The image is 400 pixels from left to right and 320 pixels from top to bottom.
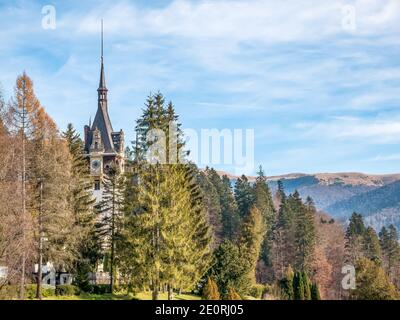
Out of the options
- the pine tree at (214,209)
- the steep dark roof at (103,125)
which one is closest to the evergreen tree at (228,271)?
the steep dark roof at (103,125)

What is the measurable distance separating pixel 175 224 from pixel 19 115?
13.2 meters

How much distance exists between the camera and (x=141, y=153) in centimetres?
4488

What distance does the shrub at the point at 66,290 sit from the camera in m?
45.5

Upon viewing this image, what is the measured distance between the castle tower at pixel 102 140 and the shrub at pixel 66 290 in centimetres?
4045

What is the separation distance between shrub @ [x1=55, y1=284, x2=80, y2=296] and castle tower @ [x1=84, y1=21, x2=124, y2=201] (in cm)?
4045

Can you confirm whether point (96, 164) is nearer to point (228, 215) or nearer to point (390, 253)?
point (228, 215)

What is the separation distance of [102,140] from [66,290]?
4574 cm

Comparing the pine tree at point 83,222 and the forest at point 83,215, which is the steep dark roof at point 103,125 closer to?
the forest at point 83,215

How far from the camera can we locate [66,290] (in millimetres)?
45969

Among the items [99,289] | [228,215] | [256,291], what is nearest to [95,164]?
[228,215]

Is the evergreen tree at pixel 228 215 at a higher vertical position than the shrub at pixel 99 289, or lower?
higher

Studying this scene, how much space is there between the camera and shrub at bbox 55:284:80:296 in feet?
149
